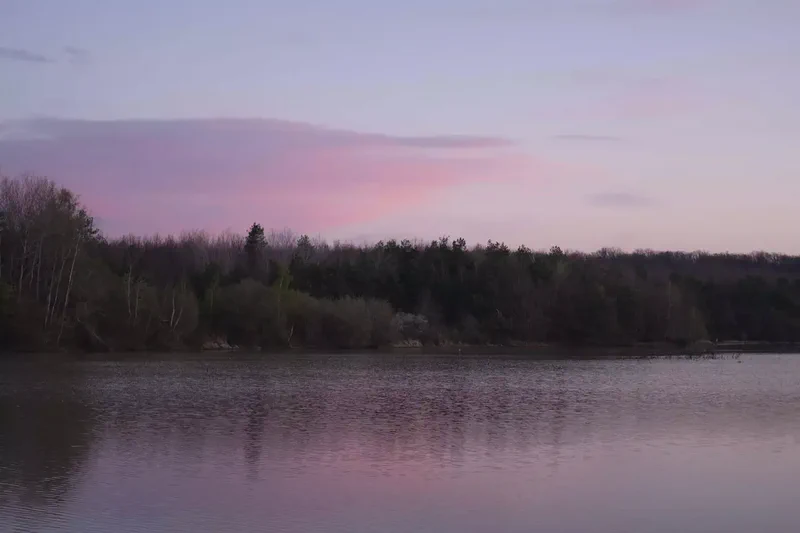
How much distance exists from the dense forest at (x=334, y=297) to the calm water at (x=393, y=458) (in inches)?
900

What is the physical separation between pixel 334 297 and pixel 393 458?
192 ft

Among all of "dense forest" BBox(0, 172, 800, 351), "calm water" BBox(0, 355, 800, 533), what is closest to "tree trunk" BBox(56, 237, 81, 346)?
"dense forest" BBox(0, 172, 800, 351)

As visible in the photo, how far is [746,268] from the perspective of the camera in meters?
116

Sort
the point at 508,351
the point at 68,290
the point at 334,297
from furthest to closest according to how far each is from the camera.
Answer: the point at 334,297, the point at 508,351, the point at 68,290

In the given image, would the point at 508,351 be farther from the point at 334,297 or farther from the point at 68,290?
the point at 68,290

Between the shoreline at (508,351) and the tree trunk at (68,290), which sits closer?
the tree trunk at (68,290)

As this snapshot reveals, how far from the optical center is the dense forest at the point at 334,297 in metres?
53.2


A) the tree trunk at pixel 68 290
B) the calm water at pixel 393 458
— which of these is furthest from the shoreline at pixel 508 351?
the calm water at pixel 393 458

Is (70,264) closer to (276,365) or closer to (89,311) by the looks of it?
(89,311)

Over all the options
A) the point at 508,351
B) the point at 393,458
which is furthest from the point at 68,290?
the point at 393,458

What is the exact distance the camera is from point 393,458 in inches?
645

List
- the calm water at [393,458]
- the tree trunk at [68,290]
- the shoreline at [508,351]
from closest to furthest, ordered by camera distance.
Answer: the calm water at [393,458] < the tree trunk at [68,290] < the shoreline at [508,351]

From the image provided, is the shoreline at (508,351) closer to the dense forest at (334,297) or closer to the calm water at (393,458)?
the dense forest at (334,297)

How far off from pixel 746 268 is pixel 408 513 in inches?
4435
